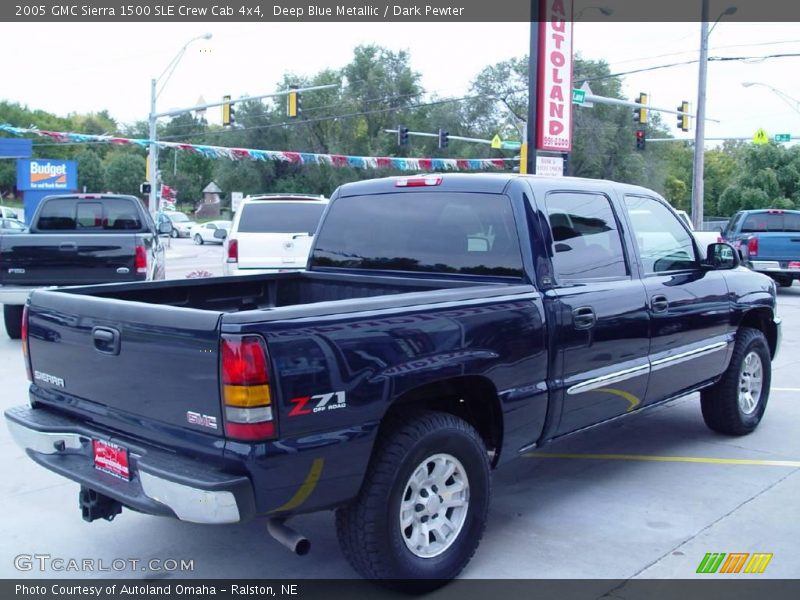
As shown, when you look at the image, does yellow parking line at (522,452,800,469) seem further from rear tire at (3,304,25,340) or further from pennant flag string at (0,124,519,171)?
pennant flag string at (0,124,519,171)

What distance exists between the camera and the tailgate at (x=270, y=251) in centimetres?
1264

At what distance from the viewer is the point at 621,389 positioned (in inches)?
196

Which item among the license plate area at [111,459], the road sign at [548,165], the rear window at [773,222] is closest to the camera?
the license plate area at [111,459]

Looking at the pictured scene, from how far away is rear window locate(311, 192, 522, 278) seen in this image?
4.62m

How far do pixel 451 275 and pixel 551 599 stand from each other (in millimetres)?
1884

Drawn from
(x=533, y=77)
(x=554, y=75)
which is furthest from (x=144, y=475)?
(x=554, y=75)

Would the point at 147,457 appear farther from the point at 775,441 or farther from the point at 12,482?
the point at 775,441

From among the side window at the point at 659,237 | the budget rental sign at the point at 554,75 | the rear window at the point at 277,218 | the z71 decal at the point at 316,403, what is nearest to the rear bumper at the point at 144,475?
the z71 decal at the point at 316,403

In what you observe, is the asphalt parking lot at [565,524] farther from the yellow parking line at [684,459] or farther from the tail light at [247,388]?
the tail light at [247,388]

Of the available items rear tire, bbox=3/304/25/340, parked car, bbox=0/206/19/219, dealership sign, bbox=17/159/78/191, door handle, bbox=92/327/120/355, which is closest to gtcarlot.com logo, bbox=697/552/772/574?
door handle, bbox=92/327/120/355

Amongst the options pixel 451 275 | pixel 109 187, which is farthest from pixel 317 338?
pixel 109 187

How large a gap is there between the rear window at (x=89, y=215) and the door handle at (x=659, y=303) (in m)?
9.27

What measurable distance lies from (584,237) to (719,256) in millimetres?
1612

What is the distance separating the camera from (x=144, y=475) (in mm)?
3348
